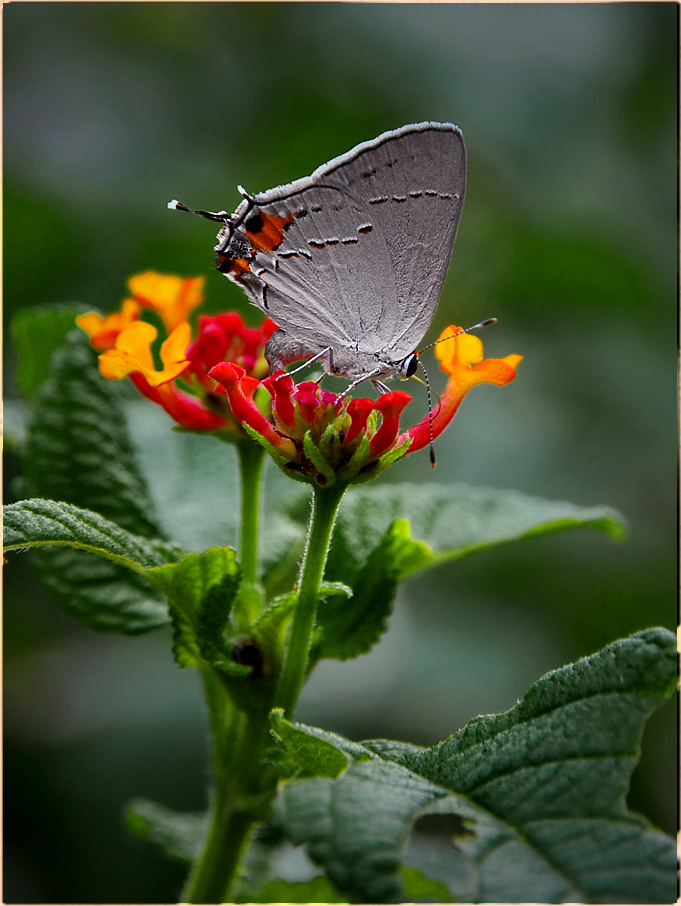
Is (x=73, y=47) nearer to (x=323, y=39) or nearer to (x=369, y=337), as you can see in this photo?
(x=323, y=39)

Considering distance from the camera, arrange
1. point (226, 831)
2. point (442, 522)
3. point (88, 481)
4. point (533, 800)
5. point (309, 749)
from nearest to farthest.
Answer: point (533, 800) → point (309, 749) → point (226, 831) → point (88, 481) → point (442, 522)

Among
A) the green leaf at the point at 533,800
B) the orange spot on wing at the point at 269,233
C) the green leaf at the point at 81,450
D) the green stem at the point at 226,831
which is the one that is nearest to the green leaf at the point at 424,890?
the green stem at the point at 226,831

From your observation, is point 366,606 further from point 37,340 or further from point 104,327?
point 37,340

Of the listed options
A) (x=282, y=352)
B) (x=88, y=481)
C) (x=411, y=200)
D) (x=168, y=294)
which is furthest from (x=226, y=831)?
(x=411, y=200)

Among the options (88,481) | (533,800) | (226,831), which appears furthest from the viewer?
(88,481)

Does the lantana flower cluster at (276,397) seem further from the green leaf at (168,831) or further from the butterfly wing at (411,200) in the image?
the green leaf at (168,831)

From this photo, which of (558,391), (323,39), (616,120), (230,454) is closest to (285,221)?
(230,454)

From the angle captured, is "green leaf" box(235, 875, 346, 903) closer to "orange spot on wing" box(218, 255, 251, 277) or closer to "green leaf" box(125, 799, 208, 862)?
"green leaf" box(125, 799, 208, 862)
